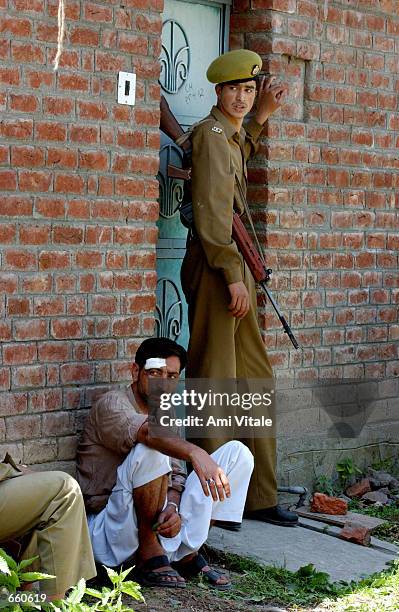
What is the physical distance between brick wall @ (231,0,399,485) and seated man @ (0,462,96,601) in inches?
93.1

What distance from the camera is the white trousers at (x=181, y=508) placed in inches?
199

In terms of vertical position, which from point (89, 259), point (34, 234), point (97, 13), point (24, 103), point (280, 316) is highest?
point (97, 13)

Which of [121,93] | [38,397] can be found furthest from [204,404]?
[121,93]

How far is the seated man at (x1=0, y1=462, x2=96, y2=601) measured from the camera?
4.42m

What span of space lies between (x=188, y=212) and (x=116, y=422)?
1.25 metres

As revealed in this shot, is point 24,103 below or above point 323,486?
above

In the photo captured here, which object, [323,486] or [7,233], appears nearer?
[7,233]

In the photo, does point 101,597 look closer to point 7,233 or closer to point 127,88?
point 7,233

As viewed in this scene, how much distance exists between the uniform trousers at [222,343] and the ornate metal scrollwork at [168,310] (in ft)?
0.83

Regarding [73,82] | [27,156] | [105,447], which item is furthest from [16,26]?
[105,447]

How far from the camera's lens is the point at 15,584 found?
14.0 ft

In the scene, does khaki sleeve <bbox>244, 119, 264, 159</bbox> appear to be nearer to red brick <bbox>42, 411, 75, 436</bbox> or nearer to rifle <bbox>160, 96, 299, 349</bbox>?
rifle <bbox>160, 96, 299, 349</bbox>

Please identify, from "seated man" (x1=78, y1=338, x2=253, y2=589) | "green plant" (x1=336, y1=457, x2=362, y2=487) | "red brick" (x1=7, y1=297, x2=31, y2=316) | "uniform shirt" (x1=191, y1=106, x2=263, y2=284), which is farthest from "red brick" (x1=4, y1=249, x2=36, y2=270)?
Result: "green plant" (x1=336, y1=457, x2=362, y2=487)

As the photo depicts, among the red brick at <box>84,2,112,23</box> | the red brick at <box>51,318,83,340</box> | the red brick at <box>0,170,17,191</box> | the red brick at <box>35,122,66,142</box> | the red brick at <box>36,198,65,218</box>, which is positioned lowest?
the red brick at <box>51,318,83,340</box>
